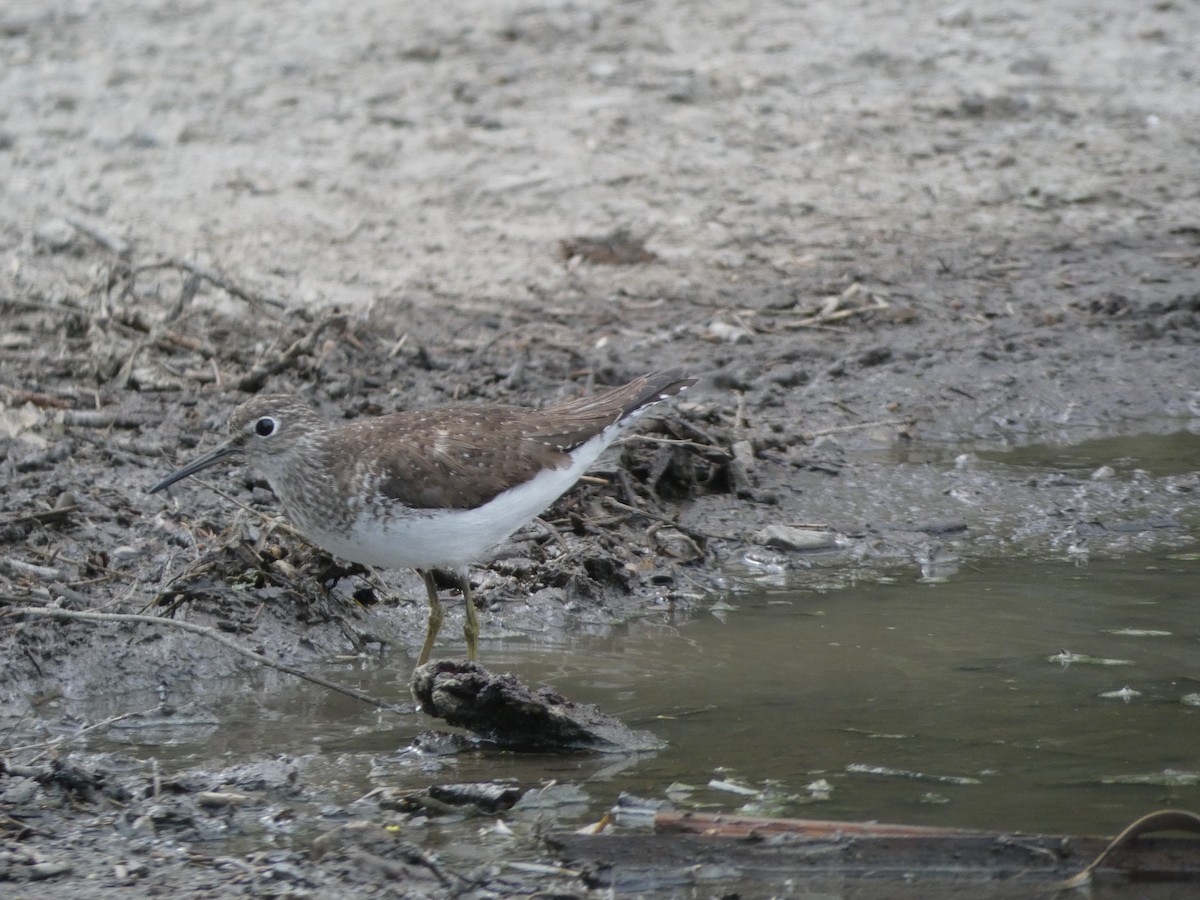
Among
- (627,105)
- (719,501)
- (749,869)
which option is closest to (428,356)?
(719,501)

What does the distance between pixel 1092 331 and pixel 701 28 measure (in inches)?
217

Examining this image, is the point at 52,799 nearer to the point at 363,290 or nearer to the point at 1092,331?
the point at 363,290

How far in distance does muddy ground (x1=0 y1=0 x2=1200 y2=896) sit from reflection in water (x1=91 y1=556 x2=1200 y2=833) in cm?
44

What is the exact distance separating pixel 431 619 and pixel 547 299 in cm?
446

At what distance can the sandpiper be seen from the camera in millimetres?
6414

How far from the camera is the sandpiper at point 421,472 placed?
641 centimetres

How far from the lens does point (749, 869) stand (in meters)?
4.70

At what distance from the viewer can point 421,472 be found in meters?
6.50

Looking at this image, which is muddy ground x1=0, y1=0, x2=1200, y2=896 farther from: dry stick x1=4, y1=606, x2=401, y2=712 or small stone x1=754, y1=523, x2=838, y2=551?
dry stick x1=4, y1=606, x2=401, y2=712

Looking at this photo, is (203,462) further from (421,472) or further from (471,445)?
(471,445)

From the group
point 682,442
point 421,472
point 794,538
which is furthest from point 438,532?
point 794,538

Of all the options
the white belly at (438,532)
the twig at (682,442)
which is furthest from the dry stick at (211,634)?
the twig at (682,442)

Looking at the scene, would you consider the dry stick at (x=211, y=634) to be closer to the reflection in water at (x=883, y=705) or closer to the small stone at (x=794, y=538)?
the reflection in water at (x=883, y=705)

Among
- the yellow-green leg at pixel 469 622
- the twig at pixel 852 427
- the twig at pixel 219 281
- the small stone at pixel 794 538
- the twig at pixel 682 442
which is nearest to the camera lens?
A: the yellow-green leg at pixel 469 622
